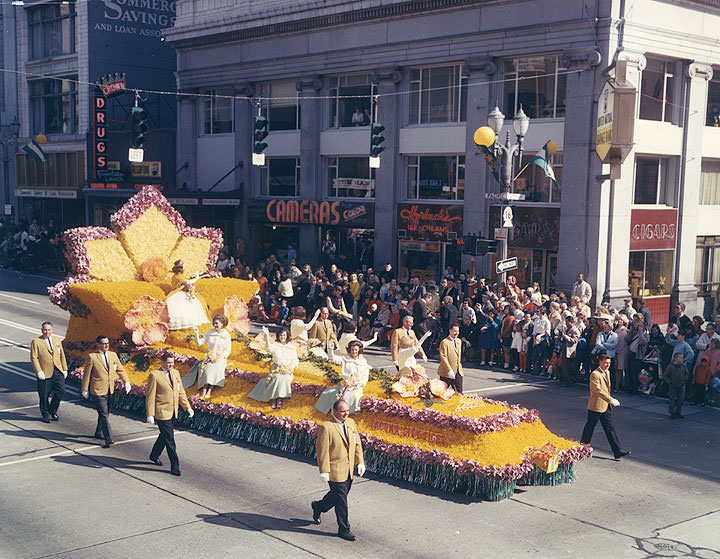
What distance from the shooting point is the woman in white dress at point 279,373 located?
45.9 ft

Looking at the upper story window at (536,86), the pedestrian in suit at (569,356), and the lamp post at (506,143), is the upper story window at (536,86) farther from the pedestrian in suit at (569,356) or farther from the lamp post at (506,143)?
the pedestrian in suit at (569,356)

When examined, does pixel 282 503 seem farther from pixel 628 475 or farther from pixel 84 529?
pixel 628 475

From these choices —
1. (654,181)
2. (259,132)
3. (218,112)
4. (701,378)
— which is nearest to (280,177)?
(218,112)

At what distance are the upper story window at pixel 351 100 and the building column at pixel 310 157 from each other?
674mm

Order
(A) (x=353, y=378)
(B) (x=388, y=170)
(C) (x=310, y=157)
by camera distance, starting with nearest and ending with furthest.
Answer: (A) (x=353, y=378) → (B) (x=388, y=170) → (C) (x=310, y=157)

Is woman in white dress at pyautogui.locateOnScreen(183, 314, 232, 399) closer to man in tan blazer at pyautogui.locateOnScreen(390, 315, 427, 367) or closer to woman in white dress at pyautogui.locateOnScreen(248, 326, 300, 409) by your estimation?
woman in white dress at pyautogui.locateOnScreen(248, 326, 300, 409)

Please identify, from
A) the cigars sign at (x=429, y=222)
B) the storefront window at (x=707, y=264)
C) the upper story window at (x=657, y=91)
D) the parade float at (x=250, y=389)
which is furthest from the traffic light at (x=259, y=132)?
the storefront window at (x=707, y=264)

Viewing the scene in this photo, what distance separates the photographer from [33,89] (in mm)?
52156

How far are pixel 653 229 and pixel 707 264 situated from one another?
12.5ft

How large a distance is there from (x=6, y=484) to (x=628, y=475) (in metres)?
9.07

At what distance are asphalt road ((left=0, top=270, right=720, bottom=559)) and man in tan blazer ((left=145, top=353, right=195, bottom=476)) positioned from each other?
1.00 feet

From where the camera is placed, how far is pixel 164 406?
12484 mm

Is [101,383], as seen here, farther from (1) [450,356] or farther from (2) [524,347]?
(2) [524,347]

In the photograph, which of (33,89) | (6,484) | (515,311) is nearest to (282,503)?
(6,484)
